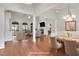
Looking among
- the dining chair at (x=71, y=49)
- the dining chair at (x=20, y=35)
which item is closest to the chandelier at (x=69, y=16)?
the dining chair at (x=71, y=49)

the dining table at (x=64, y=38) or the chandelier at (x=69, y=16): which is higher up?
the chandelier at (x=69, y=16)

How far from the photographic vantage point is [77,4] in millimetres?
3041

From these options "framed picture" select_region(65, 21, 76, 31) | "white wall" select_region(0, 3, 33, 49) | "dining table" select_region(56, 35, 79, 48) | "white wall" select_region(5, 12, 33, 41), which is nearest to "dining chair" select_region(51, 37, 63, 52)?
"dining table" select_region(56, 35, 79, 48)

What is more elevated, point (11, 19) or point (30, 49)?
point (11, 19)

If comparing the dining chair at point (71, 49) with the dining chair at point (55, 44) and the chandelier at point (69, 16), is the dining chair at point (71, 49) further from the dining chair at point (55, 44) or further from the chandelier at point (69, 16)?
the chandelier at point (69, 16)

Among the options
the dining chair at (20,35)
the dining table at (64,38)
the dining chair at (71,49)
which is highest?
the dining chair at (20,35)

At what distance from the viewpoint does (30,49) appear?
3080 mm

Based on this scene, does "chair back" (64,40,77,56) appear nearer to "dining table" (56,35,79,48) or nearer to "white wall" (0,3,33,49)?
"dining table" (56,35,79,48)

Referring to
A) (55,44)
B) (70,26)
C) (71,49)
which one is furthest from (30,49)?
(70,26)

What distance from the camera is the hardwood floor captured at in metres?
3.04

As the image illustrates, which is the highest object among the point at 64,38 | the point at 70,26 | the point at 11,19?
the point at 11,19

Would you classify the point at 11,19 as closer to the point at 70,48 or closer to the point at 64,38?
the point at 64,38

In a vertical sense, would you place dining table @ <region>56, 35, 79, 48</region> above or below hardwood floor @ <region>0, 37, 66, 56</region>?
above

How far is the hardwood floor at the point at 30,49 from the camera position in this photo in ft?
9.98
